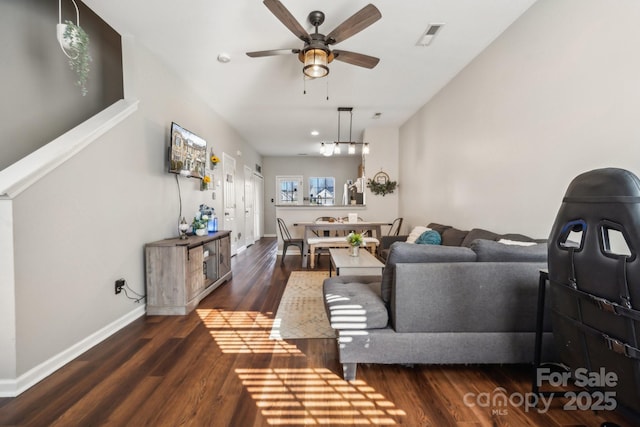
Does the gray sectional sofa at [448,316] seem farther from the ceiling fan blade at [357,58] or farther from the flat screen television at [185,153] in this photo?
the flat screen television at [185,153]

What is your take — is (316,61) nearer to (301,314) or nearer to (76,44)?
(76,44)

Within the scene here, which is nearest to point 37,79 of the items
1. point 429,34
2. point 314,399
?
point 314,399

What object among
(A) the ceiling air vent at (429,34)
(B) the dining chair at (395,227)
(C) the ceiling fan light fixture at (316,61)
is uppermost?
(A) the ceiling air vent at (429,34)

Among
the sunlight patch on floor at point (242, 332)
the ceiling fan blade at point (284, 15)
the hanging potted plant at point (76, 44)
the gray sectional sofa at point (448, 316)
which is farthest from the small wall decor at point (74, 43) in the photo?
the gray sectional sofa at point (448, 316)

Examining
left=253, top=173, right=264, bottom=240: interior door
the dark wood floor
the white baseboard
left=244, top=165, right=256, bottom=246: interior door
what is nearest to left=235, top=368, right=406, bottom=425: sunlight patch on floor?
the dark wood floor

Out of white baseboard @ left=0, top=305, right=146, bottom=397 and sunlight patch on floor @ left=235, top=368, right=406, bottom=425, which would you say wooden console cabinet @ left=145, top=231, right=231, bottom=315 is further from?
sunlight patch on floor @ left=235, top=368, right=406, bottom=425

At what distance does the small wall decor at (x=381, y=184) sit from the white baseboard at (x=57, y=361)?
16.2 ft

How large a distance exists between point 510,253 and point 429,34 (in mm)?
2310

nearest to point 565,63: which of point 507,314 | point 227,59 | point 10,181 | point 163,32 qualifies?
point 507,314

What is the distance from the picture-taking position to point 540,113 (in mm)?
2348

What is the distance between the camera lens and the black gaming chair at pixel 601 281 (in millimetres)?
918

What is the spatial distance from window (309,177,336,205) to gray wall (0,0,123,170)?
286 inches

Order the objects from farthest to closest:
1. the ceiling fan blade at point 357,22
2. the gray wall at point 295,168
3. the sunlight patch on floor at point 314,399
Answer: the gray wall at point 295,168 < the ceiling fan blade at point 357,22 < the sunlight patch on floor at point 314,399

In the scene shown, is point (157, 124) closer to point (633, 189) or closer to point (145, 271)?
point (145, 271)
